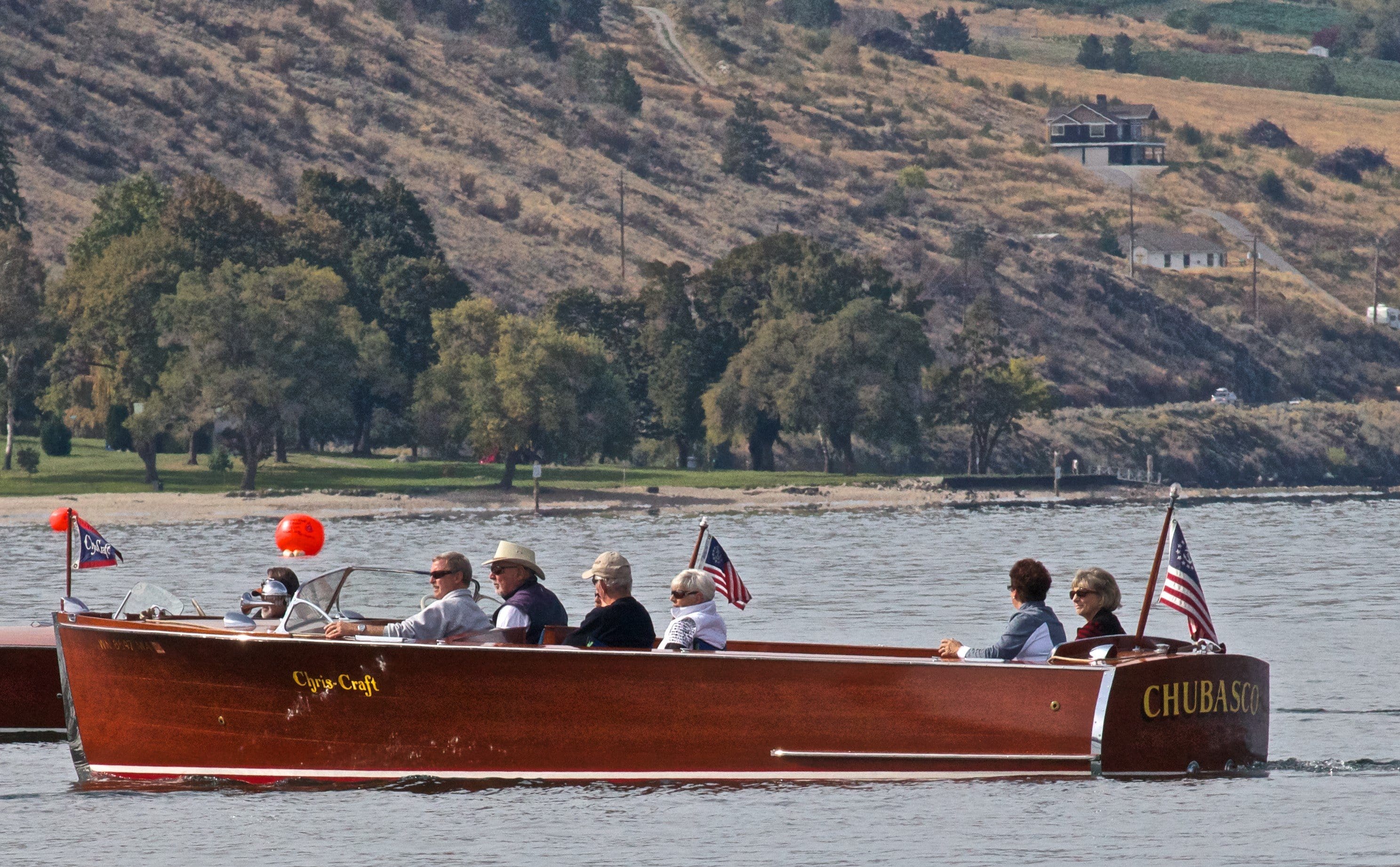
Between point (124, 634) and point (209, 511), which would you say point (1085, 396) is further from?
point (124, 634)

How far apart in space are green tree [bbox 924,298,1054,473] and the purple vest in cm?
9642

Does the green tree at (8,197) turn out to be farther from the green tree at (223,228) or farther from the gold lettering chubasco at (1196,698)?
the gold lettering chubasco at (1196,698)

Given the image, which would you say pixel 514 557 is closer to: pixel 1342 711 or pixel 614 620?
pixel 614 620

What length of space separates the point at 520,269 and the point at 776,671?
392 ft

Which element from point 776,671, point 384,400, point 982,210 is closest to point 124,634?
point 776,671

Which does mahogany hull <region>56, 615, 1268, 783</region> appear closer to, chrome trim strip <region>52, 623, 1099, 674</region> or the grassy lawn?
chrome trim strip <region>52, 623, 1099, 674</region>

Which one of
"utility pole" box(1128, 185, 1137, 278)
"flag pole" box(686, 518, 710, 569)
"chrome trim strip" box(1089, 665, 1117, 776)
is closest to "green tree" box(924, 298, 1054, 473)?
"utility pole" box(1128, 185, 1137, 278)

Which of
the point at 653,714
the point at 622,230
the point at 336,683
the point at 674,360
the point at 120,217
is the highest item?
the point at 622,230

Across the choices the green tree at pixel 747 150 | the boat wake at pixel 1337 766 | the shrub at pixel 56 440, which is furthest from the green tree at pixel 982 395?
the boat wake at pixel 1337 766

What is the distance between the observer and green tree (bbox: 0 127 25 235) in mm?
109562

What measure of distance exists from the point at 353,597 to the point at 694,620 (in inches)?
124

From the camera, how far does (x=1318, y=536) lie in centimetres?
7594

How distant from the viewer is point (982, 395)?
115m

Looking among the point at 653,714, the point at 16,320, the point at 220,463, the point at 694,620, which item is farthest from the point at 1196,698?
the point at 16,320
